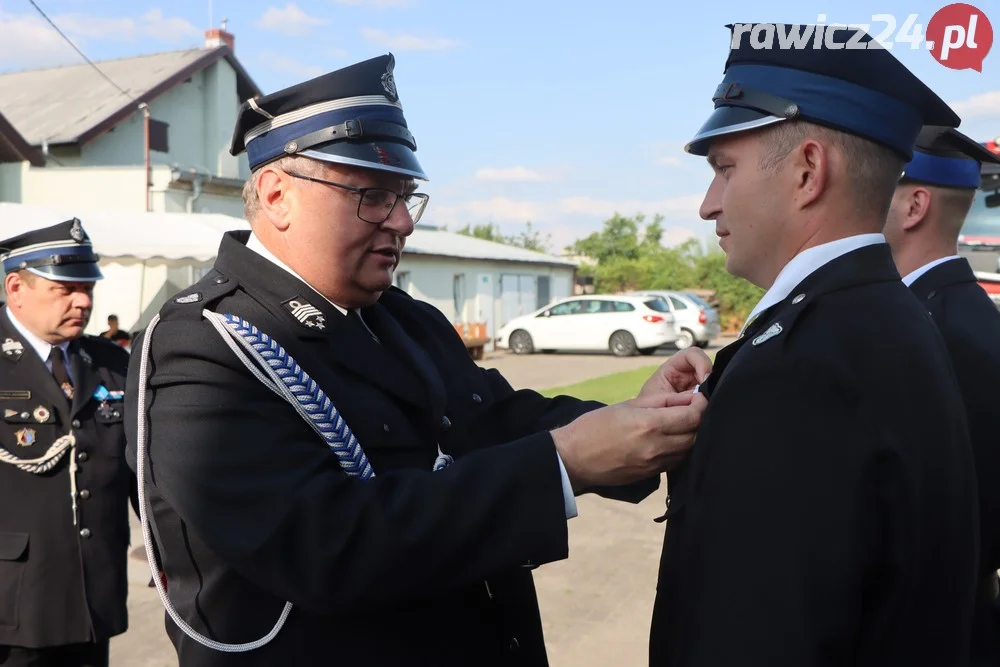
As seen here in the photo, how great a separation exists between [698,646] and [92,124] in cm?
2172

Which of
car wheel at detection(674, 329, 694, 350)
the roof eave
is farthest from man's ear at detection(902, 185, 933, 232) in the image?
the roof eave

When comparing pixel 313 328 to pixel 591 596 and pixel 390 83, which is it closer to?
pixel 390 83

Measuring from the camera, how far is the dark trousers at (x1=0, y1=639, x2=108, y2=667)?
3.41 metres

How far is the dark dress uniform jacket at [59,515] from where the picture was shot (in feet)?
11.2

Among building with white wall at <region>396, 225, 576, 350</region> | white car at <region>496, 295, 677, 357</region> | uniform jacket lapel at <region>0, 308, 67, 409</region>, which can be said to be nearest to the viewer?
uniform jacket lapel at <region>0, 308, 67, 409</region>

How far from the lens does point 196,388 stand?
5.80ft

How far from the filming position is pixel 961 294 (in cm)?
276

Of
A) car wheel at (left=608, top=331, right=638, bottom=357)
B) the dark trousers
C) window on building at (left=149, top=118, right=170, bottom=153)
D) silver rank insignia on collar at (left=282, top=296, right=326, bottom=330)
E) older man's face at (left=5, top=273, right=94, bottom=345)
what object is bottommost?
car wheel at (left=608, top=331, right=638, bottom=357)

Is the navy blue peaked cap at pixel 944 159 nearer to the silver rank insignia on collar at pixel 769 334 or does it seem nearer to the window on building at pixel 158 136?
the silver rank insignia on collar at pixel 769 334

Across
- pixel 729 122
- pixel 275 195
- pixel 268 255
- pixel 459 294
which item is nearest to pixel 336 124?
pixel 275 195

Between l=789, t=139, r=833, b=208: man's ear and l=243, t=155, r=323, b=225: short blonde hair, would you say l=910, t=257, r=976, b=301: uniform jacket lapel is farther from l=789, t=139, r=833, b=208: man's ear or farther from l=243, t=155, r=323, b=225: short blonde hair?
l=243, t=155, r=323, b=225: short blonde hair

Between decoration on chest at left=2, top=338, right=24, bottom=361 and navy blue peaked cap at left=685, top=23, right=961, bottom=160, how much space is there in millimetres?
3250

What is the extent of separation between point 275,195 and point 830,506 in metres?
1.45

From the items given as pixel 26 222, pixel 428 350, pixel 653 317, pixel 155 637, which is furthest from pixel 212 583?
pixel 653 317
